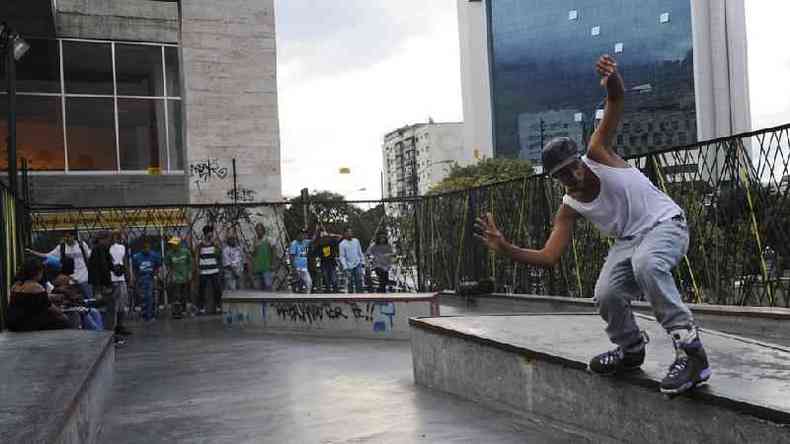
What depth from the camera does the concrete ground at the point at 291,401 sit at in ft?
18.9

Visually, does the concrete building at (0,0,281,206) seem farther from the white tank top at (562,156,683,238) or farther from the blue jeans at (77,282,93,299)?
the white tank top at (562,156,683,238)

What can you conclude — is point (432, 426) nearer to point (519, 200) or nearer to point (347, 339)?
point (347, 339)

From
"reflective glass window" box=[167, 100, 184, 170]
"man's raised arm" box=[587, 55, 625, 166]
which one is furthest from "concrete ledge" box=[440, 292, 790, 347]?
"reflective glass window" box=[167, 100, 184, 170]

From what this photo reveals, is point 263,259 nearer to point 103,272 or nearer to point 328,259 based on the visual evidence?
point 328,259

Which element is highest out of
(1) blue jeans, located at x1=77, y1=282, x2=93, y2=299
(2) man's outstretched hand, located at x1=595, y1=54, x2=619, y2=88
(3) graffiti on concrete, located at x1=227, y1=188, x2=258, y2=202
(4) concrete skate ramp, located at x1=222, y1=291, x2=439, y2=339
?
(3) graffiti on concrete, located at x1=227, y1=188, x2=258, y2=202

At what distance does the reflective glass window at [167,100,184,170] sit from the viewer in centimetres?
2377

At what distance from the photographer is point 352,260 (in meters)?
17.5

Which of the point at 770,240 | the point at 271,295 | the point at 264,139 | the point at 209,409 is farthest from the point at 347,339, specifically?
the point at 264,139

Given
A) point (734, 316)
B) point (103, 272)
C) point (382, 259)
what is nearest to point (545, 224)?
point (734, 316)

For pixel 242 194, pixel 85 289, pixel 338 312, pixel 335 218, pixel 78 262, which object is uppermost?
pixel 242 194

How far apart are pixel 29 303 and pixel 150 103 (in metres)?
16.0

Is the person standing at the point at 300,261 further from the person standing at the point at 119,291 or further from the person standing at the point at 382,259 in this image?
the person standing at the point at 119,291

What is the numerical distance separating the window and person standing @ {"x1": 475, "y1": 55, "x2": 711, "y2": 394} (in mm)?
20209

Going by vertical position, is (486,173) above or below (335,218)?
above
